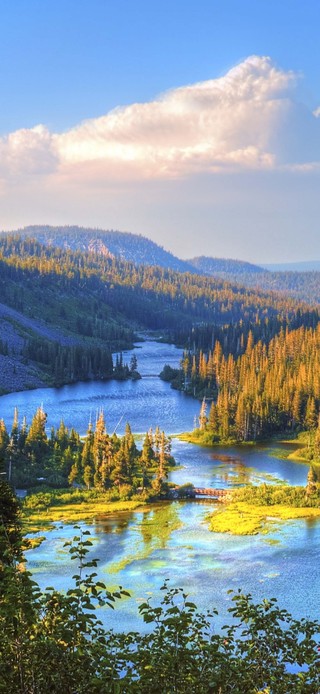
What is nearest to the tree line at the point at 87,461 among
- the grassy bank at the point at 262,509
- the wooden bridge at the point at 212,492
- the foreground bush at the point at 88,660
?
the wooden bridge at the point at 212,492

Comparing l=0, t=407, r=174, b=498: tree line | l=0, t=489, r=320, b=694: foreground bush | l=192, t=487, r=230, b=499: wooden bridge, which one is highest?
l=0, t=489, r=320, b=694: foreground bush

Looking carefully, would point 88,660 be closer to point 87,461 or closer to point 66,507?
point 66,507

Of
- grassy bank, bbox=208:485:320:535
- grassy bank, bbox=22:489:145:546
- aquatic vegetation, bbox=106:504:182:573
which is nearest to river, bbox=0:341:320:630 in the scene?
aquatic vegetation, bbox=106:504:182:573

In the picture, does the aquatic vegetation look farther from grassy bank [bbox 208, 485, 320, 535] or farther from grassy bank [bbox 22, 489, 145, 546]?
grassy bank [bbox 208, 485, 320, 535]

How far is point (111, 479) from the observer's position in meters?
80.2

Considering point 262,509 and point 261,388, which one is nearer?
point 262,509

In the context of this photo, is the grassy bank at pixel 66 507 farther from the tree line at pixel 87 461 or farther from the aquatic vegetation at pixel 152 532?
the aquatic vegetation at pixel 152 532

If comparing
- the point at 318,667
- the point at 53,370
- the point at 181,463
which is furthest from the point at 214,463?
the point at 53,370

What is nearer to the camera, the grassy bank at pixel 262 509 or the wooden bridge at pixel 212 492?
the grassy bank at pixel 262 509

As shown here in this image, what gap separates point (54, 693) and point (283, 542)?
1885 inches

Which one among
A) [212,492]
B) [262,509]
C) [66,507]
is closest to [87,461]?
[66,507]

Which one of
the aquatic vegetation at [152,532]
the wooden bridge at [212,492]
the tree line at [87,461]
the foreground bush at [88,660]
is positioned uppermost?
the foreground bush at [88,660]

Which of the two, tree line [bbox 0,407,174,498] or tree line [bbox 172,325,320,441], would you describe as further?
tree line [bbox 172,325,320,441]

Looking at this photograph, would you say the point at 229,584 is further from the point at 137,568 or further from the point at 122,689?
the point at 122,689
